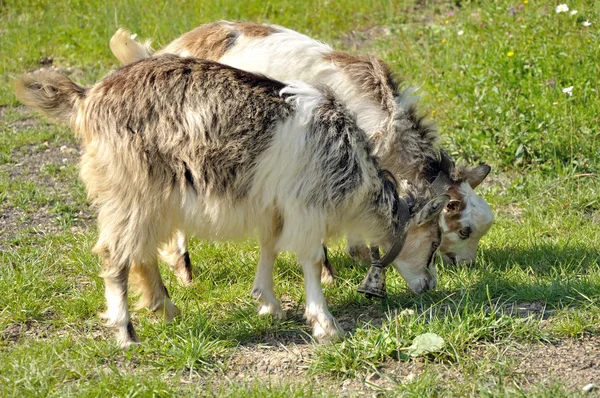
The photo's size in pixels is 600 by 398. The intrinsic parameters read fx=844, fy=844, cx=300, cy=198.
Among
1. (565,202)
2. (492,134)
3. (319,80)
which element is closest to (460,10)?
(492,134)

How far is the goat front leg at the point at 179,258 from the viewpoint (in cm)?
554

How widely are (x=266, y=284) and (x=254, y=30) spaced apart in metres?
2.05

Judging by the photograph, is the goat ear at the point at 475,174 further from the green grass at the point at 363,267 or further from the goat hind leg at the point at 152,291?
the goat hind leg at the point at 152,291

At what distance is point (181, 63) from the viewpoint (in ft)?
14.8

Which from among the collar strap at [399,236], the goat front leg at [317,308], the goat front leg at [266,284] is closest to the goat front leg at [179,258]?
the goat front leg at [266,284]

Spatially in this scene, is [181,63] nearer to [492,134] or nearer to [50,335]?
Result: [50,335]

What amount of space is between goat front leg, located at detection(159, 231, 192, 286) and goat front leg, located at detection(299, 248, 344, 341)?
113 cm

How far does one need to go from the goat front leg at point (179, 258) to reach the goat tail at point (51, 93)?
1.29m

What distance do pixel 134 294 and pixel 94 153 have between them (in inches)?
40.5

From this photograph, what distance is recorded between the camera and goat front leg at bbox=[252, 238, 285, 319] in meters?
4.89

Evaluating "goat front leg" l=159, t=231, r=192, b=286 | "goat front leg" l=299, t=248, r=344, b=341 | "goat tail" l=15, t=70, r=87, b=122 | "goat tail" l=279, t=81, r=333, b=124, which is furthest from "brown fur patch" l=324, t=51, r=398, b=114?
"goat tail" l=15, t=70, r=87, b=122

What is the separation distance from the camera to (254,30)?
20.0ft

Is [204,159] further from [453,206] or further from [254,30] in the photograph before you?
[453,206]

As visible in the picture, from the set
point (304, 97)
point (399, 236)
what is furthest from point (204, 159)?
point (399, 236)
